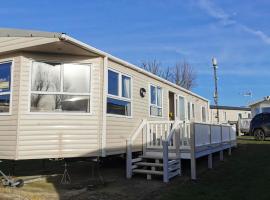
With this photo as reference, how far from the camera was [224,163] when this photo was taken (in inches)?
509

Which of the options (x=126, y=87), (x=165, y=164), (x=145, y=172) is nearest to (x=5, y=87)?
(x=126, y=87)

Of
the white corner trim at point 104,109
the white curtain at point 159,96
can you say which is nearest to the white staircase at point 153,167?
the white corner trim at point 104,109

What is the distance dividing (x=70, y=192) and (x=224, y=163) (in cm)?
683

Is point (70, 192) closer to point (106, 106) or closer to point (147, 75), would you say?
point (106, 106)

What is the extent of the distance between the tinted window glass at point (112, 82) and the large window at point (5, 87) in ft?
8.55

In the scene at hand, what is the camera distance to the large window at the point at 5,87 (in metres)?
9.11

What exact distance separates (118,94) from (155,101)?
2908 mm

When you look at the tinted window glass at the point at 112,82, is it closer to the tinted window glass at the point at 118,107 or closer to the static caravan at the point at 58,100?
the static caravan at the point at 58,100

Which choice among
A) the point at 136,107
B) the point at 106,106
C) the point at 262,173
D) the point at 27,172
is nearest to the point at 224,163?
the point at 262,173

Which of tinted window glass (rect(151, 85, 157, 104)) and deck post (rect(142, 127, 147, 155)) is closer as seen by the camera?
deck post (rect(142, 127, 147, 155))

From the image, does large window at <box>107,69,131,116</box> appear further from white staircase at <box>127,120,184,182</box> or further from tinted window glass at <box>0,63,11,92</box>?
tinted window glass at <box>0,63,11,92</box>

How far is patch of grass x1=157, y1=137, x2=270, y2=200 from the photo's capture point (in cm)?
773

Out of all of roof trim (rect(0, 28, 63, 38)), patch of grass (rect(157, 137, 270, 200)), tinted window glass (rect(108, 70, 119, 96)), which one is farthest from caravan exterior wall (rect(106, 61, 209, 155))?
roof trim (rect(0, 28, 63, 38))

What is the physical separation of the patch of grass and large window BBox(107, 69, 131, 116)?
2.69 metres
